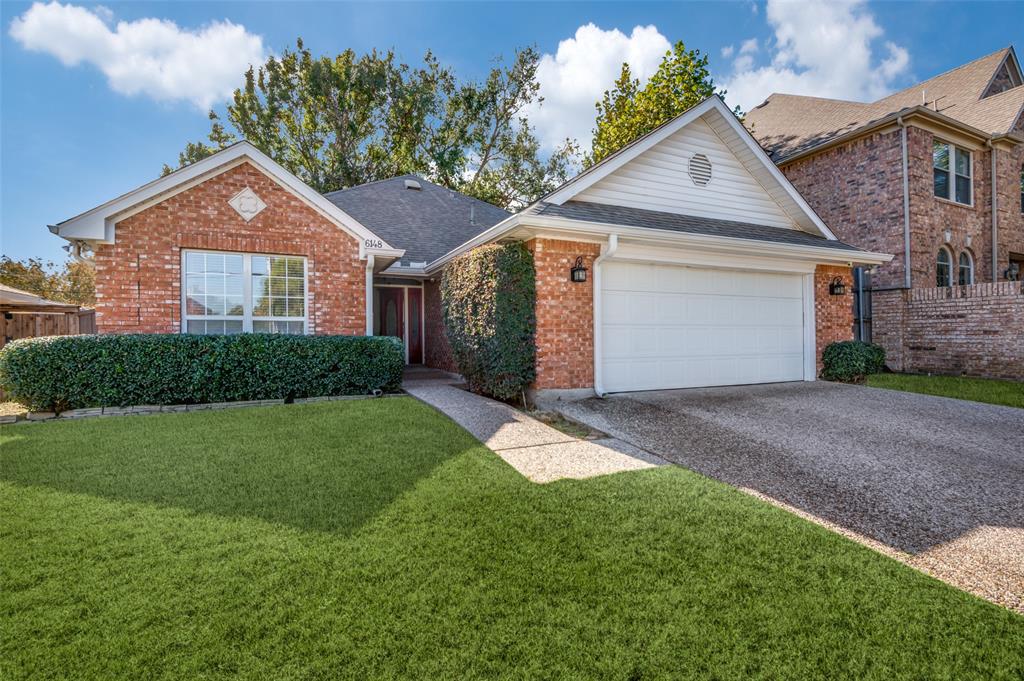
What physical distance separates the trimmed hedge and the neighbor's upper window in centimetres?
1643

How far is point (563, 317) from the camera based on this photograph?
771 cm

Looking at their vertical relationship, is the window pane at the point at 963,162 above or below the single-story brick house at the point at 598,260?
above

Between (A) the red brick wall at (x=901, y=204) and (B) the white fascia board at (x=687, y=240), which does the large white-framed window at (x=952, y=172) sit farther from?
(B) the white fascia board at (x=687, y=240)

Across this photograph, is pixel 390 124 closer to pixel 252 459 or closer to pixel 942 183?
pixel 942 183

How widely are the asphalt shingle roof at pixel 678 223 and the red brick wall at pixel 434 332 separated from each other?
5.12 m

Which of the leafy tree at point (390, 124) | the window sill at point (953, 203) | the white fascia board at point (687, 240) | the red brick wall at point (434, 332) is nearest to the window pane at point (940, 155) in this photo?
the window sill at point (953, 203)

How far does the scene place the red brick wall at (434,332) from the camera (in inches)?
489

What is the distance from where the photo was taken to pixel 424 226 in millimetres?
15047

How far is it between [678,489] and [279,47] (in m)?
29.5

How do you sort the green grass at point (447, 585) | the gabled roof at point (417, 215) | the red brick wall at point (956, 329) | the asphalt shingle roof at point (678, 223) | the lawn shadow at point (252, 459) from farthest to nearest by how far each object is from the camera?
the gabled roof at point (417, 215), the red brick wall at point (956, 329), the asphalt shingle roof at point (678, 223), the lawn shadow at point (252, 459), the green grass at point (447, 585)

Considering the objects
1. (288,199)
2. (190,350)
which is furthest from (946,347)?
(190,350)

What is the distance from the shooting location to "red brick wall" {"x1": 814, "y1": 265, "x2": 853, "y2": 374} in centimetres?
1017

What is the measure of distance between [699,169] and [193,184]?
9767 millimetres

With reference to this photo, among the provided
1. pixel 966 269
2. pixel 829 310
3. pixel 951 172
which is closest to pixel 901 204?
pixel 951 172
